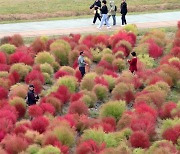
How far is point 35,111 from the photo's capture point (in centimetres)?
1545

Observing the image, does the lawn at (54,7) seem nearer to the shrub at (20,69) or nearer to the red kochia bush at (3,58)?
the red kochia bush at (3,58)

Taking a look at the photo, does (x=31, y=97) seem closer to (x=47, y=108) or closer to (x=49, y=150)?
(x=47, y=108)

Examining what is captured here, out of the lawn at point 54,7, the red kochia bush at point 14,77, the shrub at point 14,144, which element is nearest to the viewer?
the shrub at point 14,144

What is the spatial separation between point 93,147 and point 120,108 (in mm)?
2719

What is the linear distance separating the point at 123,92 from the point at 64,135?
4222 millimetres

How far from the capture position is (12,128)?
48.0 feet

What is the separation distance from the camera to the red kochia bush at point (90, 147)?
13.1m

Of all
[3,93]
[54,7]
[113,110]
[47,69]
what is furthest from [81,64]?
[54,7]

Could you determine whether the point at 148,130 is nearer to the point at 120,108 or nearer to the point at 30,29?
the point at 120,108

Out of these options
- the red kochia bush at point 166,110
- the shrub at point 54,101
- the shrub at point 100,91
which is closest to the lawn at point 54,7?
the shrub at point 100,91

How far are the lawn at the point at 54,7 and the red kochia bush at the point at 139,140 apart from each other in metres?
20.1

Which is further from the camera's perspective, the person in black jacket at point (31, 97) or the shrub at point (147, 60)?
the shrub at point (147, 60)

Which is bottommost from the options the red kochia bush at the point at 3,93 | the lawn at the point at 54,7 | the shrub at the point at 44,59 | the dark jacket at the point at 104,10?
the red kochia bush at the point at 3,93

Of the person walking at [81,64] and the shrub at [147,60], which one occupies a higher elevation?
the person walking at [81,64]
